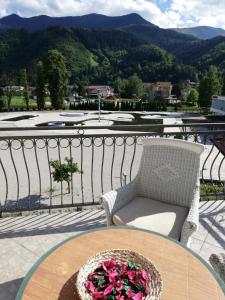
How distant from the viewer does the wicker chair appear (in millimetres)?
2324

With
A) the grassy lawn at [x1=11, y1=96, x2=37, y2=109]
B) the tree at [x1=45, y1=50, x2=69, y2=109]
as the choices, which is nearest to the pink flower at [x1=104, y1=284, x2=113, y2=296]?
the tree at [x1=45, y1=50, x2=69, y2=109]

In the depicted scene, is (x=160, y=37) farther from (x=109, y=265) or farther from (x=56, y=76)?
(x=109, y=265)

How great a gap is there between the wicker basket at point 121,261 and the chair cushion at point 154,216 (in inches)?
34.2

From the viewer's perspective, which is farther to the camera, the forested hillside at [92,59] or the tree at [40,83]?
the forested hillside at [92,59]

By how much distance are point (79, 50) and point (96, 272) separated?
4169 inches

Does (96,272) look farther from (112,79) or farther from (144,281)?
(112,79)

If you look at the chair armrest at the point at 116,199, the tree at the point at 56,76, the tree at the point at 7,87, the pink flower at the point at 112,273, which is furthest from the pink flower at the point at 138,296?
the tree at the point at 7,87

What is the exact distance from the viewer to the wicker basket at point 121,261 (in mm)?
1167

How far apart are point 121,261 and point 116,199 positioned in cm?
109

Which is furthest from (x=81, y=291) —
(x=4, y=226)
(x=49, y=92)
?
(x=49, y=92)

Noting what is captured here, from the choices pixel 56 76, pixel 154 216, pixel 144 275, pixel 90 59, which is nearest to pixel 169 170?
pixel 154 216

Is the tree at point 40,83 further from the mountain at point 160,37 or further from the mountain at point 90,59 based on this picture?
the mountain at point 160,37

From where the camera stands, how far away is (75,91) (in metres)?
67.0

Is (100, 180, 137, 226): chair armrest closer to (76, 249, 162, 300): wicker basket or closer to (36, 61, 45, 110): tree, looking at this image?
(76, 249, 162, 300): wicker basket
